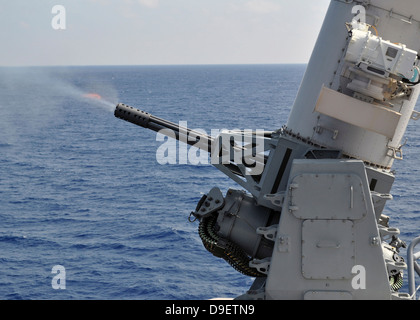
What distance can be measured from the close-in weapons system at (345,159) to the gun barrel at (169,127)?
210cm

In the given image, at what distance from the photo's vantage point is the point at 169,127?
1500cm

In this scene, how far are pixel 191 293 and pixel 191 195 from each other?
17.2 meters

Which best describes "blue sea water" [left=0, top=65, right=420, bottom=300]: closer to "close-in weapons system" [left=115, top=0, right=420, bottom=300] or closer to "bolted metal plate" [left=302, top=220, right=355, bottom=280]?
"close-in weapons system" [left=115, top=0, right=420, bottom=300]

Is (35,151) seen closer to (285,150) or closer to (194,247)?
(194,247)

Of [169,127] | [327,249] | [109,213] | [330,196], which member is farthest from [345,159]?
[109,213]

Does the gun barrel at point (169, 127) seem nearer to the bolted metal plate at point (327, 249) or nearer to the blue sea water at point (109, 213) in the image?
the blue sea water at point (109, 213)

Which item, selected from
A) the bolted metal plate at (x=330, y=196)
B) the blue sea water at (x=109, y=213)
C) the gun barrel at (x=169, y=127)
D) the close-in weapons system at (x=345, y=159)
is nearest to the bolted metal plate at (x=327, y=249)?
the close-in weapons system at (x=345, y=159)

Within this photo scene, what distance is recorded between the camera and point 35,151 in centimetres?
6644

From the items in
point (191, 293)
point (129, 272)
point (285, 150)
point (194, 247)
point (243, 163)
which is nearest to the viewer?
point (285, 150)

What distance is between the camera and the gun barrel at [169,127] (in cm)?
1479

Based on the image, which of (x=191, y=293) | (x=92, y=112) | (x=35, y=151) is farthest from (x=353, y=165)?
(x=92, y=112)

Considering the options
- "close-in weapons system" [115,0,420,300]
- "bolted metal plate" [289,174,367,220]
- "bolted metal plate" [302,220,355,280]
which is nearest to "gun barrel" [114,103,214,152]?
"close-in weapons system" [115,0,420,300]

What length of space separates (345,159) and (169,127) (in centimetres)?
459

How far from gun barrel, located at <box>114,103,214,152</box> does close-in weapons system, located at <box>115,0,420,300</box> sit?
2.10m
